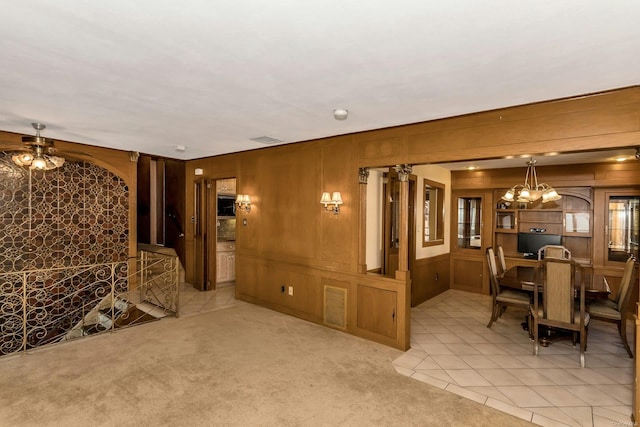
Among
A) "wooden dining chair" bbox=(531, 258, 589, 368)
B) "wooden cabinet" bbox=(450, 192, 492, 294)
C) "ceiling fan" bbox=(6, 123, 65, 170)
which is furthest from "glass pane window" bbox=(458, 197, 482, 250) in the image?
"ceiling fan" bbox=(6, 123, 65, 170)

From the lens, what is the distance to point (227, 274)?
699 cm

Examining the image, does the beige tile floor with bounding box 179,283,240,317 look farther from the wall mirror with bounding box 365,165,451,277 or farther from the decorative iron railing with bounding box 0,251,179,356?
the wall mirror with bounding box 365,165,451,277

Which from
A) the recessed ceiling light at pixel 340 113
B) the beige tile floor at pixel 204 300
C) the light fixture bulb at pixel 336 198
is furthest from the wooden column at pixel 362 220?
the beige tile floor at pixel 204 300

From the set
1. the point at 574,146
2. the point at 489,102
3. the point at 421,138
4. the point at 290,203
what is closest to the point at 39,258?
the point at 290,203

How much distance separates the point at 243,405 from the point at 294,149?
3446mm

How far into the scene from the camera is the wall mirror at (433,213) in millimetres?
6066

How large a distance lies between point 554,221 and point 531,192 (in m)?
1.90

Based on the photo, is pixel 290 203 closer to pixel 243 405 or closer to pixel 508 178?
pixel 243 405

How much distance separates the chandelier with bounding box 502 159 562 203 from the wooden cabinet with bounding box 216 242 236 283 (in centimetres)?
543

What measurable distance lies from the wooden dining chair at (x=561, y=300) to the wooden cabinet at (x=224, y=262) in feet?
18.1

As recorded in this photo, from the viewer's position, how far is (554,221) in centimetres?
619

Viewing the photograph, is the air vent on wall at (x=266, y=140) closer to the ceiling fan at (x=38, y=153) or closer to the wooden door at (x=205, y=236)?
the wooden door at (x=205, y=236)

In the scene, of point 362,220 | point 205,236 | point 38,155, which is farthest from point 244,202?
point 38,155

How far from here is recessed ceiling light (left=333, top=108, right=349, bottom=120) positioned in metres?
3.29
